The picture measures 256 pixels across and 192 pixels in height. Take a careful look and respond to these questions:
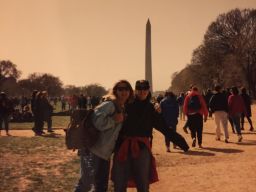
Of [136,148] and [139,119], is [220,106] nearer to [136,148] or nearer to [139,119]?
[139,119]

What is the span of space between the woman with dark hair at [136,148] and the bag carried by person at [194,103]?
7.94 m

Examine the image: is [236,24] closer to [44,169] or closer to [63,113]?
[63,113]

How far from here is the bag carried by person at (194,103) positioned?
13.1 m

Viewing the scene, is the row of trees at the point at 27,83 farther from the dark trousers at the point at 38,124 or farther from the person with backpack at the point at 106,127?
the person with backpack at the point at 106,127

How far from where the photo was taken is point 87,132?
5094 mm

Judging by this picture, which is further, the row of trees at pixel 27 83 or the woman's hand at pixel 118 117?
the row of trees at pixel 27 83

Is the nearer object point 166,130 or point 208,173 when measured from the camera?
point 166,130

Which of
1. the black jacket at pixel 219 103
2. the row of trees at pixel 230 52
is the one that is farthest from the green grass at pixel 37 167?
the row of trees at pixel 230 52

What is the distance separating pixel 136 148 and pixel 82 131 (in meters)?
0.63

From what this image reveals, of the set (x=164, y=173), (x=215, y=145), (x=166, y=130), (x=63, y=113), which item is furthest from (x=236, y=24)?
(x=166, y=130)

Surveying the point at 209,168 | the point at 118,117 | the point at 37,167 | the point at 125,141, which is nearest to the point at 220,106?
the point at 209,168

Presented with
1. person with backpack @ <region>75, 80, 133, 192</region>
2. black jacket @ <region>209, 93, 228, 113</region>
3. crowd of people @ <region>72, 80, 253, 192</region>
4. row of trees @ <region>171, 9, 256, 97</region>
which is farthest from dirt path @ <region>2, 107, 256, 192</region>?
row of trees @ <region>171, 9, 256, 97</region>

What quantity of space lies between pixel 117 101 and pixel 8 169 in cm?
575

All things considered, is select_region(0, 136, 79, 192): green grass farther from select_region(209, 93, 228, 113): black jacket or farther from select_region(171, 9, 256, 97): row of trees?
select_region(171, 9, 256, 97): row of trees
